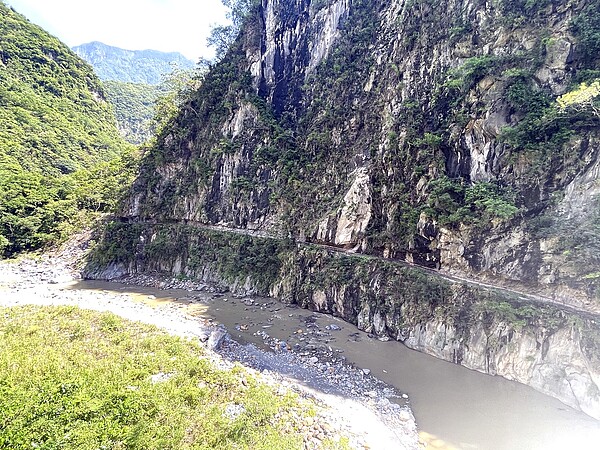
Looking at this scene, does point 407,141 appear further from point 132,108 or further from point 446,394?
point 132,108

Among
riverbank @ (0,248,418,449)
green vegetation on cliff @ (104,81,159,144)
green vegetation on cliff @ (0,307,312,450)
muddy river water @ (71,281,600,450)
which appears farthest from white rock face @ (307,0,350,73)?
green vegetation on cliff @ (104,81,159,144)

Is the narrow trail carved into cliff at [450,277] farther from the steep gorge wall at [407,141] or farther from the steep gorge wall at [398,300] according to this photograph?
the steep gorge wall at [407,141]

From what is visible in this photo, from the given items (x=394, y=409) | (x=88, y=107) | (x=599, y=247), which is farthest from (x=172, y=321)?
(x=88, y=107)

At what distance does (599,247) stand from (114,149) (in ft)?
217

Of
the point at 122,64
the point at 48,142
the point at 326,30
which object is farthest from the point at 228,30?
the point at 122,64

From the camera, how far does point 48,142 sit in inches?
1793

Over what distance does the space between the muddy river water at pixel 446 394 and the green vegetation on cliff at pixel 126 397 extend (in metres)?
4.87

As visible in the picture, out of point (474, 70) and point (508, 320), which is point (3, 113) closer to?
point (474, 70)

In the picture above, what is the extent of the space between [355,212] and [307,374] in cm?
1182

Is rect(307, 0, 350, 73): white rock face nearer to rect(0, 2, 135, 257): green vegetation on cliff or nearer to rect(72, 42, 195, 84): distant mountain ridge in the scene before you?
rect(0, 2, 135, 257): green vegetation on cliff

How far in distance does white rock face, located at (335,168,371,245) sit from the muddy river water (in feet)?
19.6

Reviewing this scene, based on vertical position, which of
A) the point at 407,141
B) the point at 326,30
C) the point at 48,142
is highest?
the point at 326,30

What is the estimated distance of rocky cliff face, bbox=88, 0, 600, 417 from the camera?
44.5 feet

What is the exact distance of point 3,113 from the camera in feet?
146
